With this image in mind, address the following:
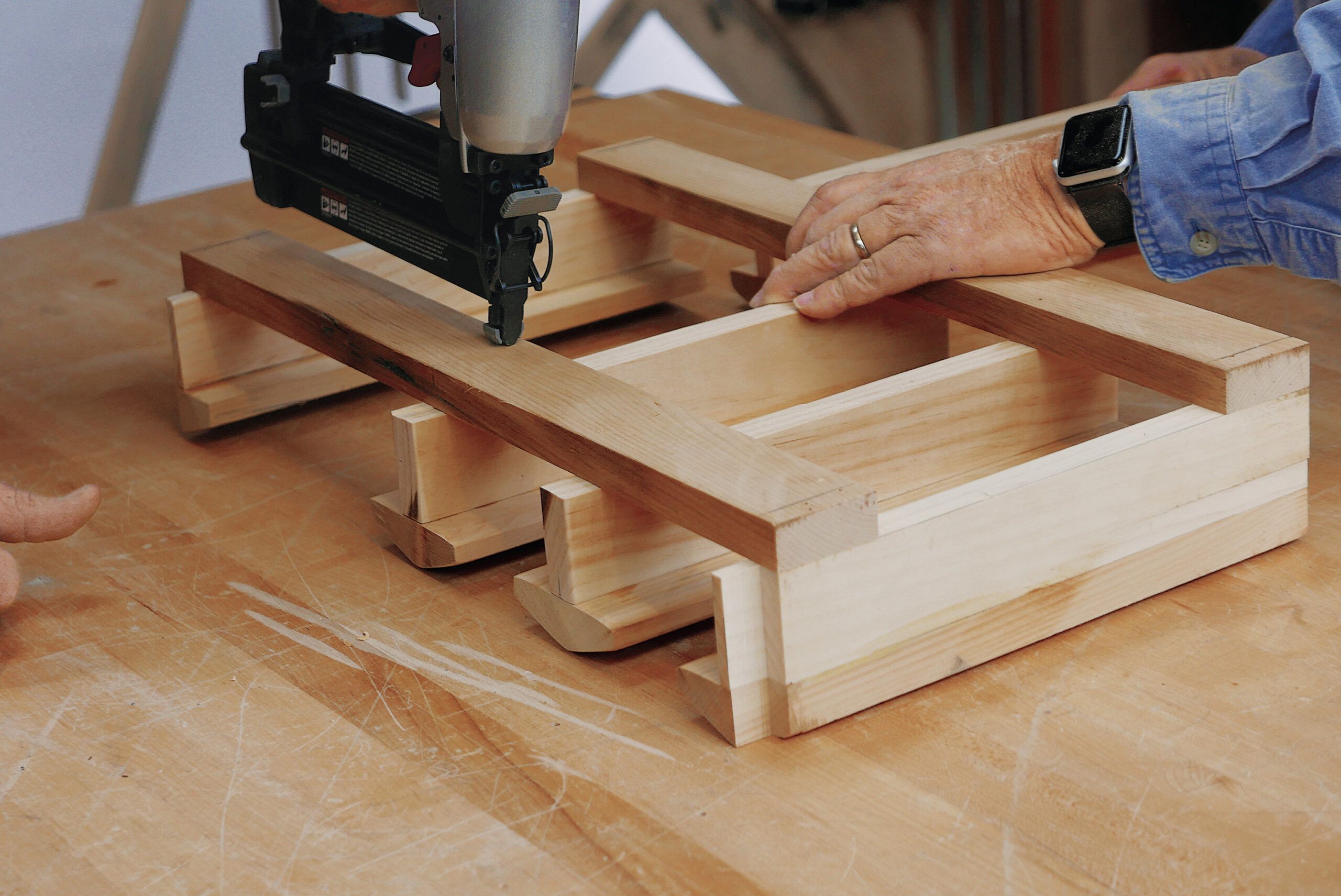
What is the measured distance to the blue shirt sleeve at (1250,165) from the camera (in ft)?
3.80

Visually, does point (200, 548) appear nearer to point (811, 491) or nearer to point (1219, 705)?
point (811, 491)

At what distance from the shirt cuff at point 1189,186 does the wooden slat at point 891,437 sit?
0.46 feet

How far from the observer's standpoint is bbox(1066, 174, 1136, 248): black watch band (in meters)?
1.29

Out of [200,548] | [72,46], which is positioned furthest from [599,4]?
[200,548]

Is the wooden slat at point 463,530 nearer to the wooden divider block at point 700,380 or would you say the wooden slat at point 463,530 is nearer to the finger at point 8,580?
the wooden divider block at point 700,380

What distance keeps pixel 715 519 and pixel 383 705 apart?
0.29 m

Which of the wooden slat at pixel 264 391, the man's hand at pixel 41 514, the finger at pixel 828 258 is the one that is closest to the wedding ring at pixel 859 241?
the finger at pixel 828 258

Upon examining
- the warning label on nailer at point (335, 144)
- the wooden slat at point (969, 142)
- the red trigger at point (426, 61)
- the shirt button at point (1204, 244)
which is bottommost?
the shirt button at point (1204, 244)

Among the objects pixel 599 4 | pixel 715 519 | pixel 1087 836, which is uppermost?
pixel 599 4

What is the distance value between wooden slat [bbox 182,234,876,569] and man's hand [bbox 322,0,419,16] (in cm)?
29

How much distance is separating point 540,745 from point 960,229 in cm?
67

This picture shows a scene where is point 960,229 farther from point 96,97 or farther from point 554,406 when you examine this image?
point 96,97

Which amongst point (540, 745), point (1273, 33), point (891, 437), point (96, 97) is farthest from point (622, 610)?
point (96, 97)

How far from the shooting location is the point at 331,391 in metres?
1.59
